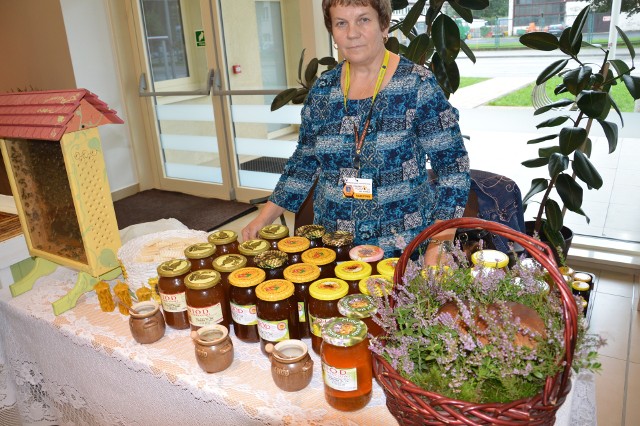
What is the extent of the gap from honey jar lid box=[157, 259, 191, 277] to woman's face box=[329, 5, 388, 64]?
76 cm

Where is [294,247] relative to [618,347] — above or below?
above

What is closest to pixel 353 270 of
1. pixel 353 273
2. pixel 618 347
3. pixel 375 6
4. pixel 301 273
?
pixel 353 273

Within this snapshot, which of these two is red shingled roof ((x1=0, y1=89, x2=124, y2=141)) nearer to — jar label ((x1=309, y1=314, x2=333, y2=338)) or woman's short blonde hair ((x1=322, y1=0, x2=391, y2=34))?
woman's short blonde hair ((x1=322, y1=0, x2=391, y2=34))

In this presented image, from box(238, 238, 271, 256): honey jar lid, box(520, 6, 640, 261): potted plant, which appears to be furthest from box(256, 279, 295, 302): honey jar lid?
box(520, 6, 640, 261): potted plant

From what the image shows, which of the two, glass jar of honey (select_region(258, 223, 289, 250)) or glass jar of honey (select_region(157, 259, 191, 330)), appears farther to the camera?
glass jar of honey (select_region(258, 223, 289, 250))

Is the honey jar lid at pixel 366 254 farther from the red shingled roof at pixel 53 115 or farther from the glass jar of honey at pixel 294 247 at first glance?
the red shingled roof at pixel 53 115

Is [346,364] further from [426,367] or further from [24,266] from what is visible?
[24,266]

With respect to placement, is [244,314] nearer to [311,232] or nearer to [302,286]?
[302,286]

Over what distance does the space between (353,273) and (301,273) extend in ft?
0.38

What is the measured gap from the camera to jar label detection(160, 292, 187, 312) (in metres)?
1.28

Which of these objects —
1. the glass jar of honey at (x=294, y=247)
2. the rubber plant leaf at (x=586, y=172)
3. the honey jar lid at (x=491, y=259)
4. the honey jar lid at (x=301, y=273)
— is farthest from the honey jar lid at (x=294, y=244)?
the rubber plant leaf at (x=586, y=172)

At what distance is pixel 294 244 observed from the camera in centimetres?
135

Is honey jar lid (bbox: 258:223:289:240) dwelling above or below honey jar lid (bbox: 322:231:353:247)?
below

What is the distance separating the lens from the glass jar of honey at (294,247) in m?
1.33
